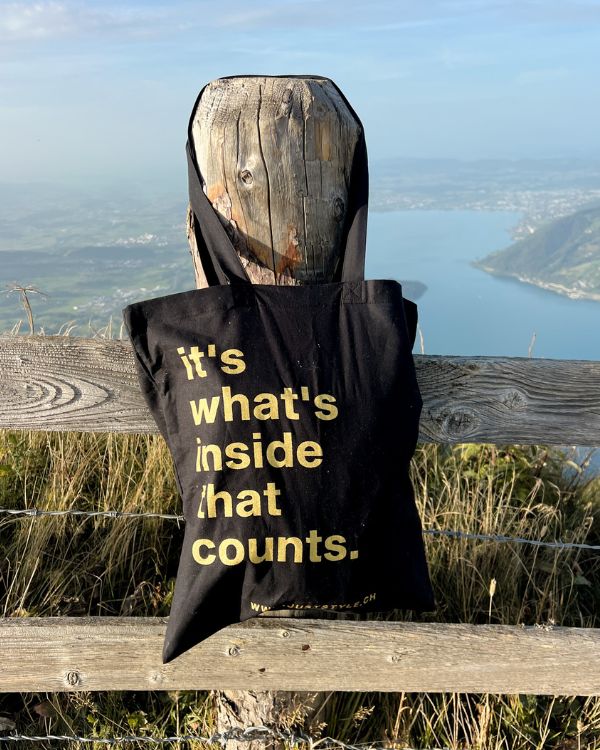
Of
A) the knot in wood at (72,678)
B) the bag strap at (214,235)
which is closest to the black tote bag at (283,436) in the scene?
the bag strap at (214,235)

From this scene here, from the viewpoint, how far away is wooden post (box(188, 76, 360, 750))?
4.70 ft

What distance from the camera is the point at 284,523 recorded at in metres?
1.39

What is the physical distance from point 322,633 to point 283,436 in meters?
0.65

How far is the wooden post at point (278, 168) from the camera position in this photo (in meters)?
1.43

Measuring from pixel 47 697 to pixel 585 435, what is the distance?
2213 millimetres

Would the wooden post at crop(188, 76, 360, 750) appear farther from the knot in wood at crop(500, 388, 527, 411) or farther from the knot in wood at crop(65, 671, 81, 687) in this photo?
the knot in wood at crop(65, 671, 81, 687)

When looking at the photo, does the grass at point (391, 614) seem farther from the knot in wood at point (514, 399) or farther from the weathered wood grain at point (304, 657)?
the knot in wood at point (514, 399)

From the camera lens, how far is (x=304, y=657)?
1726 millimetres

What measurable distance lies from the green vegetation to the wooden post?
1391 millimetres

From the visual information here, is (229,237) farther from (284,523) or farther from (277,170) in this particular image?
(284,523)

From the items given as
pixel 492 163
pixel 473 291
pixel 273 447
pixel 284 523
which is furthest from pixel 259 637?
pixel 492 163

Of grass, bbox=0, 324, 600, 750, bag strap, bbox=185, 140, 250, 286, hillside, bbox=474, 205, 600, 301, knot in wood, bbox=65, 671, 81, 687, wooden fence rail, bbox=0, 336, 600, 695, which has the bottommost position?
hillside, bbox=474, 205, 600, 301

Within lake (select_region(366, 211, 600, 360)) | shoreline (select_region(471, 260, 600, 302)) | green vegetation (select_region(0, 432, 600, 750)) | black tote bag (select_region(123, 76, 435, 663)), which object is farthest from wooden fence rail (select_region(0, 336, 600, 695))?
shoreline (select_region(471, 260, 600, 302))

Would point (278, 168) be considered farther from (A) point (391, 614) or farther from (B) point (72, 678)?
(A) point (391, 614)
